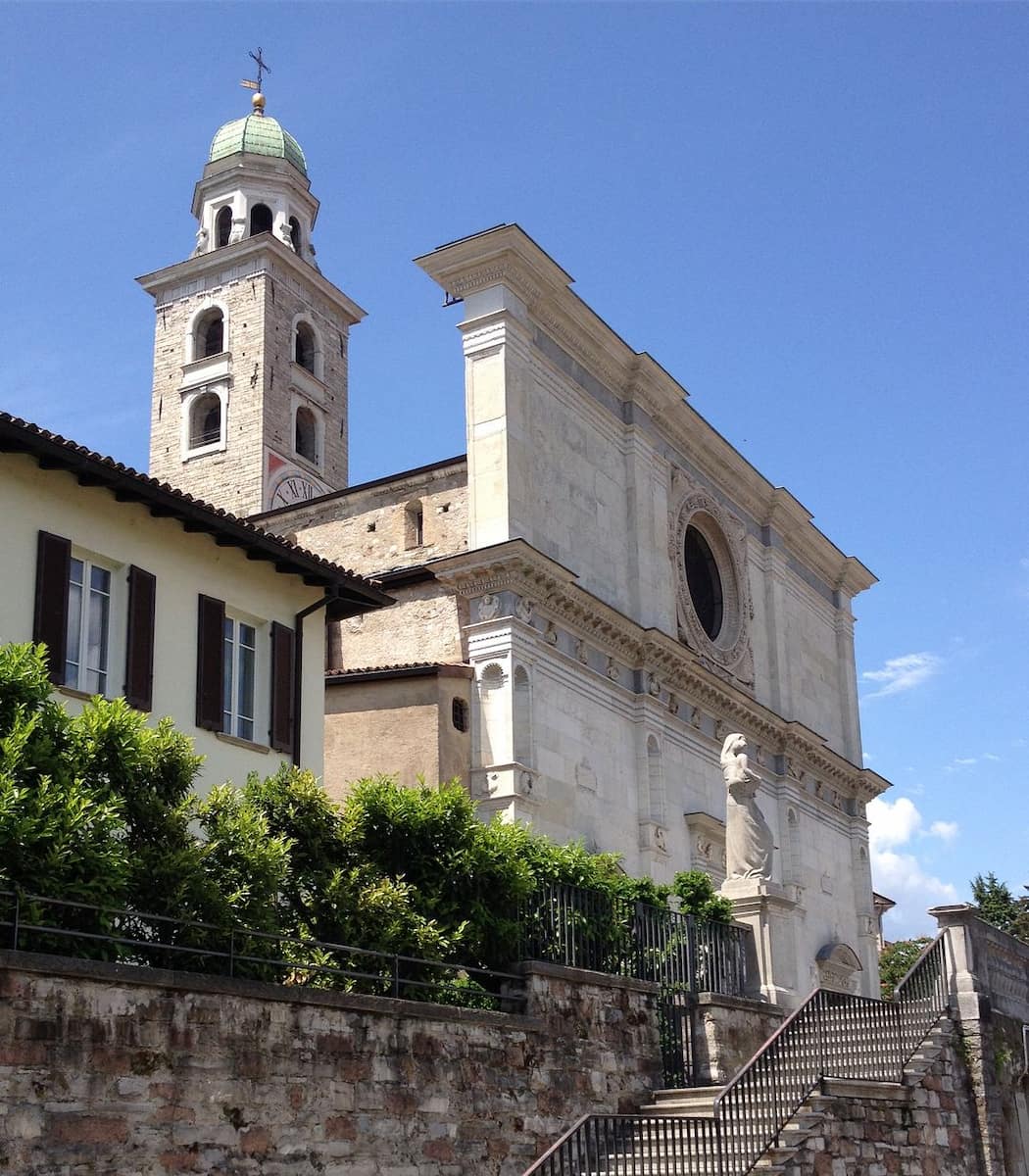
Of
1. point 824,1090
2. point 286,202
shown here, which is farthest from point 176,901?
point 286,202

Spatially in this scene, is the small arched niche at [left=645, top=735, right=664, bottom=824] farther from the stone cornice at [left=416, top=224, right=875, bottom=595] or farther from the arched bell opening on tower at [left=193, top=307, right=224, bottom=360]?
the arched bell opening on tower at [left=193, top=307, right=224, bottom=360]

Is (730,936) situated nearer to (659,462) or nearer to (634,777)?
(634,777)

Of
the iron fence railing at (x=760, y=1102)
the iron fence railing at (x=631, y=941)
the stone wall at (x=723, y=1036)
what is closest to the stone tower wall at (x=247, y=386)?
the iron fence railing at (x=631, y=941)

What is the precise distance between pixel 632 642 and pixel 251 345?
2504cm

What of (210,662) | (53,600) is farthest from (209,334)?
(53,600)

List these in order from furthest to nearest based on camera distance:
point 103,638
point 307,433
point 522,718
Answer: point 307,433 < point 522,718 < point 103,638

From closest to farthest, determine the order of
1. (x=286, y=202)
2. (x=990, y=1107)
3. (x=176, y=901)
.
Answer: (x=176, y=901)
(x=990, y=1107)
(x=286, y=202)

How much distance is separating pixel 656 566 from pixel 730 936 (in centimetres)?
1453

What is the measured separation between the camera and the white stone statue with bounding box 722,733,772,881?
75.5ft

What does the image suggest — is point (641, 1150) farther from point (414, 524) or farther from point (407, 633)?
point (414, 524)

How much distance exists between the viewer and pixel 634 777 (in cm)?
3300

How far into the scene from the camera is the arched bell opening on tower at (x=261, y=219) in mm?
57406

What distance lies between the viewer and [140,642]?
18.3 m

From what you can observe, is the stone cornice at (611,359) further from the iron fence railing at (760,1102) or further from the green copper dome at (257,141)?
the green copper dome at (257,141)
